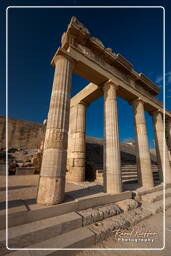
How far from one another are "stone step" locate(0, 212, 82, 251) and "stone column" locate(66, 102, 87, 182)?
5613mm

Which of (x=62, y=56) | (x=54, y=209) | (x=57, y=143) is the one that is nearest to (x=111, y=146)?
(x=57, y=143)

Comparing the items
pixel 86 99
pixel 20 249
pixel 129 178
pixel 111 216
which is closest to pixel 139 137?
pixel 129 178

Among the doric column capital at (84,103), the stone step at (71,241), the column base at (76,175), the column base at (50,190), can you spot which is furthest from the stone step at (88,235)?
the doric column capital at (84,103)

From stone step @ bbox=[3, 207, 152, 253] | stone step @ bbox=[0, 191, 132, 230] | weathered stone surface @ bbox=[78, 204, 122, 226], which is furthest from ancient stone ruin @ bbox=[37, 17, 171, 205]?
stone step @ bbox=[3, 207, 152, 253]

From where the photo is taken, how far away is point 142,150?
28.4 ft

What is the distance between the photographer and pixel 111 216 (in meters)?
4.66

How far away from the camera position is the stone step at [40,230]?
2.87 metres

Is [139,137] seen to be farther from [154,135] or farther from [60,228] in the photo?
[60,228]

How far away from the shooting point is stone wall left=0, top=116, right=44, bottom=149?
29188 millimetres

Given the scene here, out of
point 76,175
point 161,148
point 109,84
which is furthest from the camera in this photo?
point 161,148

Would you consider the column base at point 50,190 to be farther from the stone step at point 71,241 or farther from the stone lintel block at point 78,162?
the stone lintel block at point 78,162

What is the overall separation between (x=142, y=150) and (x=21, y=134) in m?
29.5

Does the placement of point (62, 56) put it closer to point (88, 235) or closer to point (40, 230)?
point (40, 230)

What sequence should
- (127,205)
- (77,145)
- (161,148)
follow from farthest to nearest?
1. (161,148)
2. (77,145)
3. (127,205)
